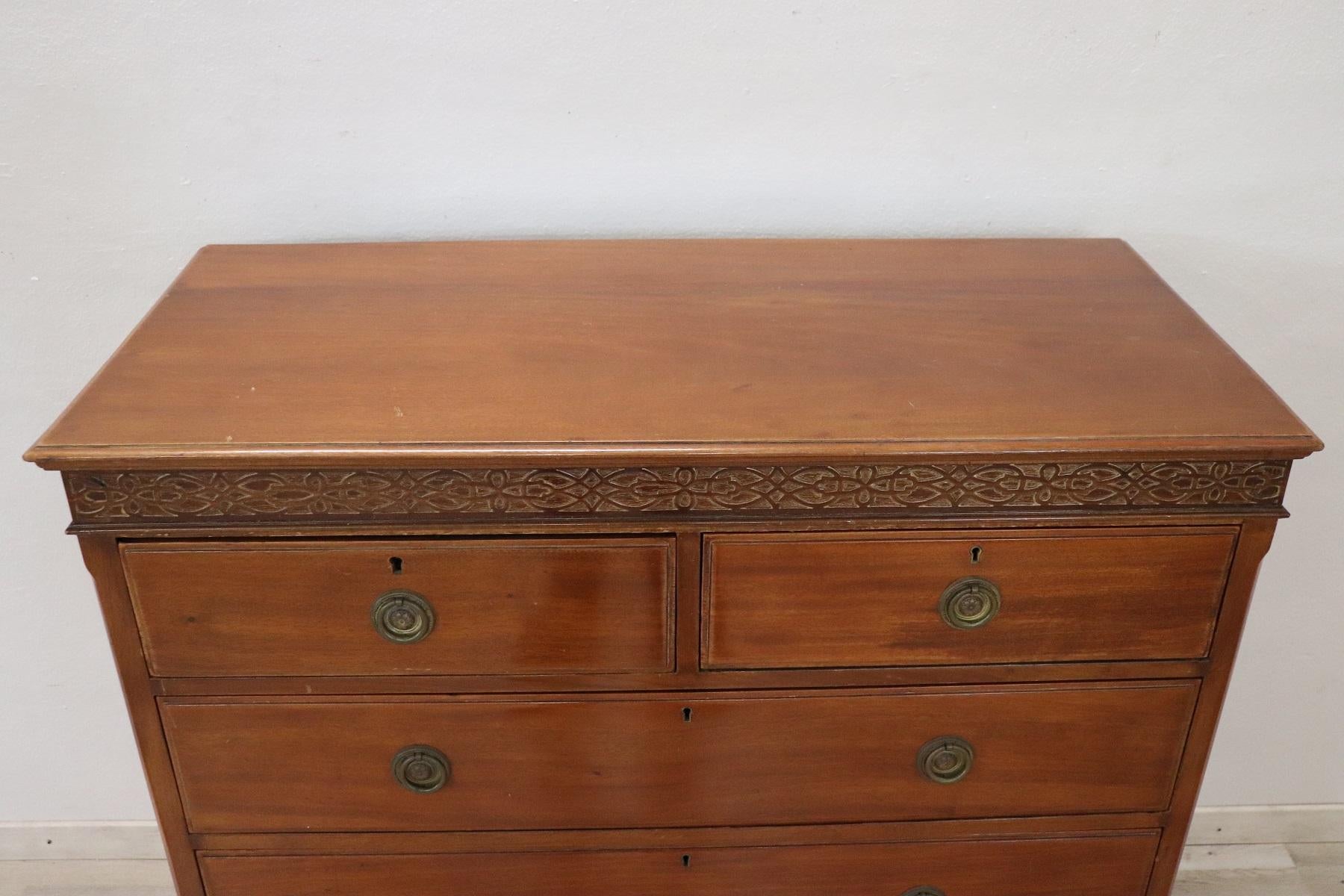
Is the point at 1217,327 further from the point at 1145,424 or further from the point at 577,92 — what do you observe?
the point at 577,92

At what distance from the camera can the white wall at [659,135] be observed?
1.48m

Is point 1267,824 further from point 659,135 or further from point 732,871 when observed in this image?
point 659,135

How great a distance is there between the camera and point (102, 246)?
158 cm

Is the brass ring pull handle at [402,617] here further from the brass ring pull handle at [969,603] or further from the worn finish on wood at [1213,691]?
the worn finish on wood at [1213,691]

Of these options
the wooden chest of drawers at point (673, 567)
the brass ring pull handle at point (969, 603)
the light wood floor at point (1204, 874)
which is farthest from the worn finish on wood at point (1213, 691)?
the light wood floor at point (1204, 874)

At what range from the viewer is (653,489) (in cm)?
114

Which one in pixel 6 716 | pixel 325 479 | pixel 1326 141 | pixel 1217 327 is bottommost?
pixel 6 716

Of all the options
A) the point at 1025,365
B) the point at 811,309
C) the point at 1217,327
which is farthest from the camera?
the point at 1217,327

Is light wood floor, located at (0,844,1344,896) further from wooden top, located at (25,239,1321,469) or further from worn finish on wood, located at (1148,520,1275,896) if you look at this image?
wooden top, located at (25,239,1321,469)

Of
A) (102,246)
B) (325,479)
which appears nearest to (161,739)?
(325,479)

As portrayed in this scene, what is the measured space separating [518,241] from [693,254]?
0.77 feet

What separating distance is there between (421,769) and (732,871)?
1.30 feet

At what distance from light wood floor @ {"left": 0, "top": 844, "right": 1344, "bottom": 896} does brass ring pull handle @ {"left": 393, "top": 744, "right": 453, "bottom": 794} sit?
93 cm

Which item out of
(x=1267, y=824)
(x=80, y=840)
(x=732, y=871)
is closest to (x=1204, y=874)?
(x=1267, y=824)
